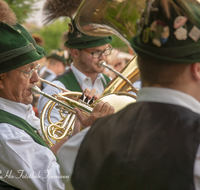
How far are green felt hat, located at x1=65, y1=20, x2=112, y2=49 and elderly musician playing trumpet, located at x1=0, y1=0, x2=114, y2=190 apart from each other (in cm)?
98

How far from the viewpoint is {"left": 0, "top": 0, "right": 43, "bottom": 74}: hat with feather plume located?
6.59 ft

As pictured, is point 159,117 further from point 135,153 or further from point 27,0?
point 27,0

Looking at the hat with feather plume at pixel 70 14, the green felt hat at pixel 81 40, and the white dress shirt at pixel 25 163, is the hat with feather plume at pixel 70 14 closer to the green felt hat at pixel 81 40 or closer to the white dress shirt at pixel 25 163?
the green felt hat at pixel 81 40

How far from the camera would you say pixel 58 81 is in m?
3.31

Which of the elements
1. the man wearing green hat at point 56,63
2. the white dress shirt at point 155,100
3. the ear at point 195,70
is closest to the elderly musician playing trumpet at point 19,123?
the white dress shirt at point 155,100

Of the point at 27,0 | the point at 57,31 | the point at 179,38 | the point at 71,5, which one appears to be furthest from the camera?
the point at 57,31

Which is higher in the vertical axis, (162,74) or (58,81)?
(162,74)

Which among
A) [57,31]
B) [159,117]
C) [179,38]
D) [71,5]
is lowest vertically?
[57,31]

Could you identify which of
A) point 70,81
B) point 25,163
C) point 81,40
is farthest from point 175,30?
point 70,81

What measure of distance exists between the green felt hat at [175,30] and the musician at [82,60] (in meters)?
2.07

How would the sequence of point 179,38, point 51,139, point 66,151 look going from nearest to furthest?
1. point 179,38
2. point 66,151
3. point 51,139

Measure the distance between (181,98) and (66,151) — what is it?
1.73 feet

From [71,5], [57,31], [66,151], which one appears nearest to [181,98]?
[66,151]

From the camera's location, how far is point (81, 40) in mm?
3217
